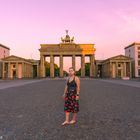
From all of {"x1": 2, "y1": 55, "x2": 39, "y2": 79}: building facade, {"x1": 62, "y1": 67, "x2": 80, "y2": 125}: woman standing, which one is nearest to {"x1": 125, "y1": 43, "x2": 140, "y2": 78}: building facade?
{"x1": 2, "y1": 55, "x2": 39, "y2": 79}: building facade

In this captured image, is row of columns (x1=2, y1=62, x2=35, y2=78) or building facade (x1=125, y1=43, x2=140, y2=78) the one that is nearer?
row of columns (x1=2, y1=62, x2=35, y2=78)

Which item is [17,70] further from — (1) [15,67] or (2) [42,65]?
(2) [42,65]

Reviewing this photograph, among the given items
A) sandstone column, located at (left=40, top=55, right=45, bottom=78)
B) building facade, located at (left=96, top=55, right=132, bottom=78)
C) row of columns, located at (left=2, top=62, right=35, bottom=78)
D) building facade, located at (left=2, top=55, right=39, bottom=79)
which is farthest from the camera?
sandstone column, located at (left=40, top=55, right=45, bottom=78)

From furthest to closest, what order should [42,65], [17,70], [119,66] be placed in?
[119,66] < [42,65] < [17,70]

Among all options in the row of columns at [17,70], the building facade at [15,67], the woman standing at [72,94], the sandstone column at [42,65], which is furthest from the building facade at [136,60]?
the woman standing at [72,94]

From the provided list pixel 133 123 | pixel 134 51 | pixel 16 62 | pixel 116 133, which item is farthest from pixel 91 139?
pixel 134 51

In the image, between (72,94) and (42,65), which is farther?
(42,65)

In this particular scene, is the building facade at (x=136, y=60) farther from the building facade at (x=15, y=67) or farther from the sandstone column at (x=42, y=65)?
the building facade at (x=15, y=67)

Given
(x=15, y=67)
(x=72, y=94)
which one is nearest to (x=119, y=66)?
(x=15, y=67)

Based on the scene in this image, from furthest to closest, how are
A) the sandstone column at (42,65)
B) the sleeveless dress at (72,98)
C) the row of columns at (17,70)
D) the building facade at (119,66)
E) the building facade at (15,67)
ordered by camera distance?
1. the sandstone column at (42,65)
2. the row of columns at (17,70)
3. the building facade at (119,66)
4. the building facade at (15,67)
5. the sleeveless dress at (72,98)

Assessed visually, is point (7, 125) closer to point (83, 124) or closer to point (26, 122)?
point (26, 122)

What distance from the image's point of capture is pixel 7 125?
23.3 feet

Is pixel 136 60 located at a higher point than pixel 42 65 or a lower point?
higher

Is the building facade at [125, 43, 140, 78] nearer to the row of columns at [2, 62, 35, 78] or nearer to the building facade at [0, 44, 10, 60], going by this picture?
the row of columns at [2, 62, 35, 78]
